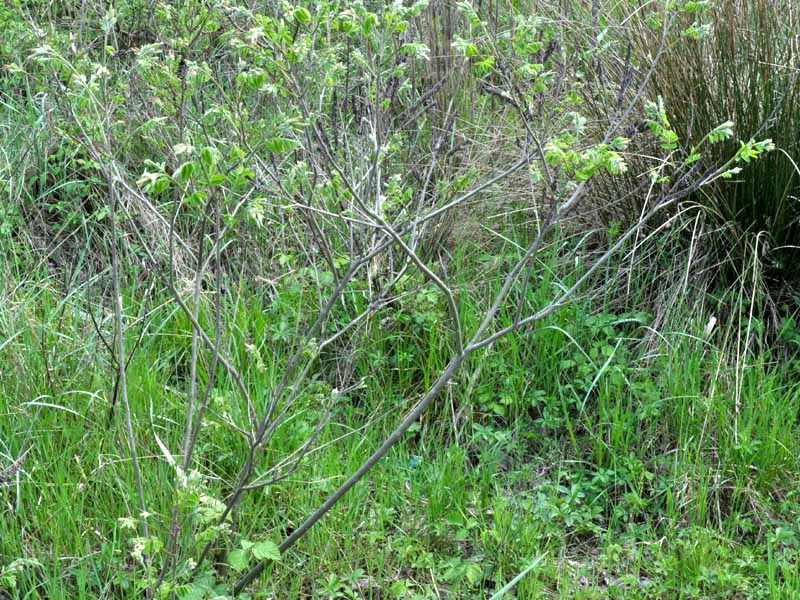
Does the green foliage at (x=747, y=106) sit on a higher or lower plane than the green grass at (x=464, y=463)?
higher

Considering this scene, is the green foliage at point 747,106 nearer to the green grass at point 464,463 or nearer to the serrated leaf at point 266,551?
the green grass at point 464,463

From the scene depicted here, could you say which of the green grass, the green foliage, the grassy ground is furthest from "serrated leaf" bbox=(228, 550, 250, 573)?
the green foliage

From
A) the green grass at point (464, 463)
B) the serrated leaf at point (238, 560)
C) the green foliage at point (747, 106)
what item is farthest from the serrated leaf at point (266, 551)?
the green foliage at point (747, 106)

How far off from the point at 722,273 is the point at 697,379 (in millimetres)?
600

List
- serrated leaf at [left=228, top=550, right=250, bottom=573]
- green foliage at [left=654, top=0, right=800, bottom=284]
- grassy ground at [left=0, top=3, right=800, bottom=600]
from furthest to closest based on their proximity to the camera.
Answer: green foliage at [left=654, top=0, right=800, bottom=284], grassy ground at [left=0, top=3, right=800, bottom=600], serrated leaf at [left=228, top=550, right=250, bottom=573]

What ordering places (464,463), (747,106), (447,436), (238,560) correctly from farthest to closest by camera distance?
1. (747,106)
2. (447,436)
3. (464,463)
4. (238,560)

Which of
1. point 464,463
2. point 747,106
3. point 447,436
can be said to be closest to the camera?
point 464,463

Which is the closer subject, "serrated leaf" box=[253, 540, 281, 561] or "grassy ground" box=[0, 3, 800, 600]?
"serrated leaf" box=[253, 540, 281, 561]

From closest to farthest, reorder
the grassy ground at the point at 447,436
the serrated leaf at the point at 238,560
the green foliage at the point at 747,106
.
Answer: the serrated leaf at the point at 238,560
the grassy ground at the point at 447,436
the green foliage at the point at 747,106

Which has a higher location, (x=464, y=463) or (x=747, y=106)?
(x=747, y=106)

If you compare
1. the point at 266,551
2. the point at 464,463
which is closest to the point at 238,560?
the point at 266,551

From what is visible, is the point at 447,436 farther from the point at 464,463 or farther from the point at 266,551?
the point at 266,551

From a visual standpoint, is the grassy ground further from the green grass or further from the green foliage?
the green foliage

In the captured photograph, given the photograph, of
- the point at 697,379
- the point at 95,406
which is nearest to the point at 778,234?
the point at 697,379
